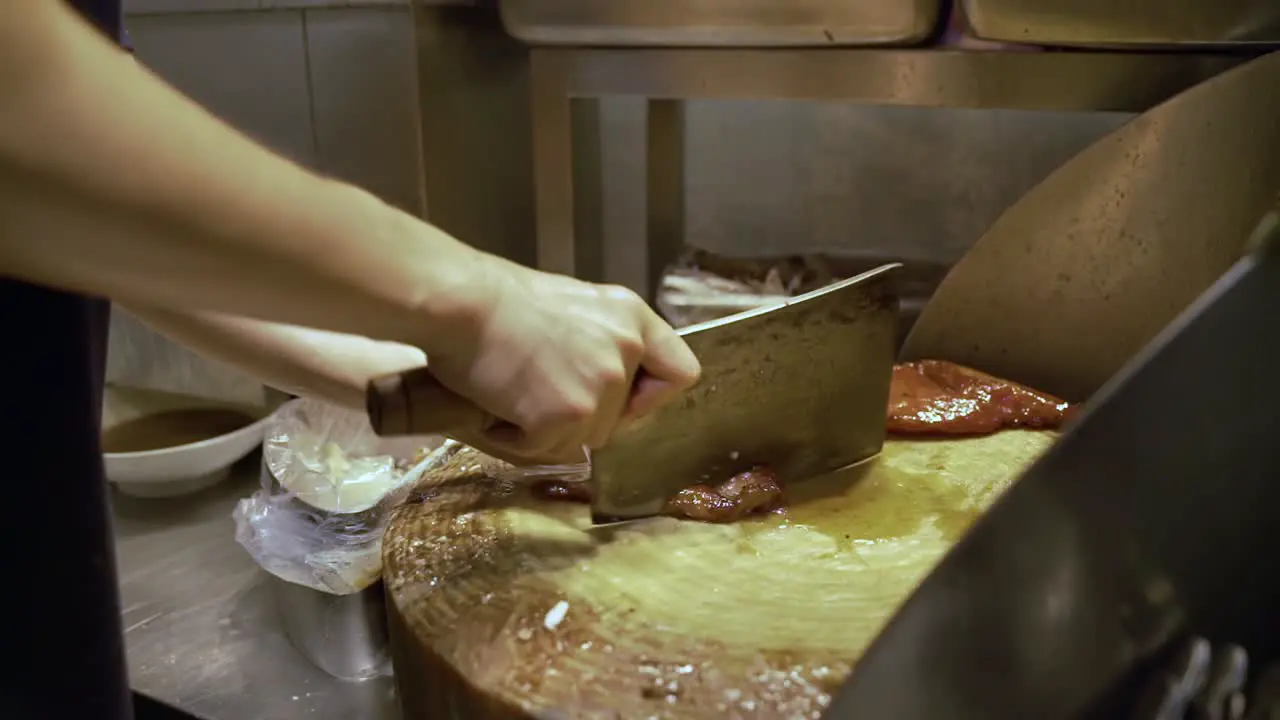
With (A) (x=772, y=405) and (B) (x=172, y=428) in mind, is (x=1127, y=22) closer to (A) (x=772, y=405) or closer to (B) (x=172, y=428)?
(A) (x=772, y=405)

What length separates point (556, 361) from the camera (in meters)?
0.48

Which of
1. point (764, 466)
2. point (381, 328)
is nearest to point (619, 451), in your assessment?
point (764, 466)

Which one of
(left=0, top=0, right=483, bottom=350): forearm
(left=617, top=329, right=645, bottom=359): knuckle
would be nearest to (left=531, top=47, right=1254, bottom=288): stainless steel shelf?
(left=617, top=329, right=645, bottom=359): knuckle

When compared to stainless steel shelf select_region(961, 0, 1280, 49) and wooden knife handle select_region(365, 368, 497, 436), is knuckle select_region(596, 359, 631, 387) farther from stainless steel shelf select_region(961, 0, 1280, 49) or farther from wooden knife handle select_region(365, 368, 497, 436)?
stainless steel shelf select_region(961, 0, 1280, 49)

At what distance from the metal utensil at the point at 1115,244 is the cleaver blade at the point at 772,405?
18cm

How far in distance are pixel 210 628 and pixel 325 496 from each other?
0.18m

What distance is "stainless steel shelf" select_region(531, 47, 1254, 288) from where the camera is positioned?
2.85ft

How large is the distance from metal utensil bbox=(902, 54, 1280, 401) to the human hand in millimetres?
409

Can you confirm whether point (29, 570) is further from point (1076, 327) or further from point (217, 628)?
point (1076, 327)

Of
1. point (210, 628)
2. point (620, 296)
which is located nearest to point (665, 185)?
point (210, 628)

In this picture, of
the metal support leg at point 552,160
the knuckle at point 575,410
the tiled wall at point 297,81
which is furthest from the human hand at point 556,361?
the tiled wall at point 297,81

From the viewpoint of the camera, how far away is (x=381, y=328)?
0.42m

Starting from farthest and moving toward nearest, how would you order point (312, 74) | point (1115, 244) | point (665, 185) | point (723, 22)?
point (665, 185) → point (312, 74) → point (723, 22) → point (1115, 244)

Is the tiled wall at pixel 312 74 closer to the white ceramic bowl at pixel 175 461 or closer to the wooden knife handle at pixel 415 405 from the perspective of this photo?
the white ceramic bowl at pixel 175 461
